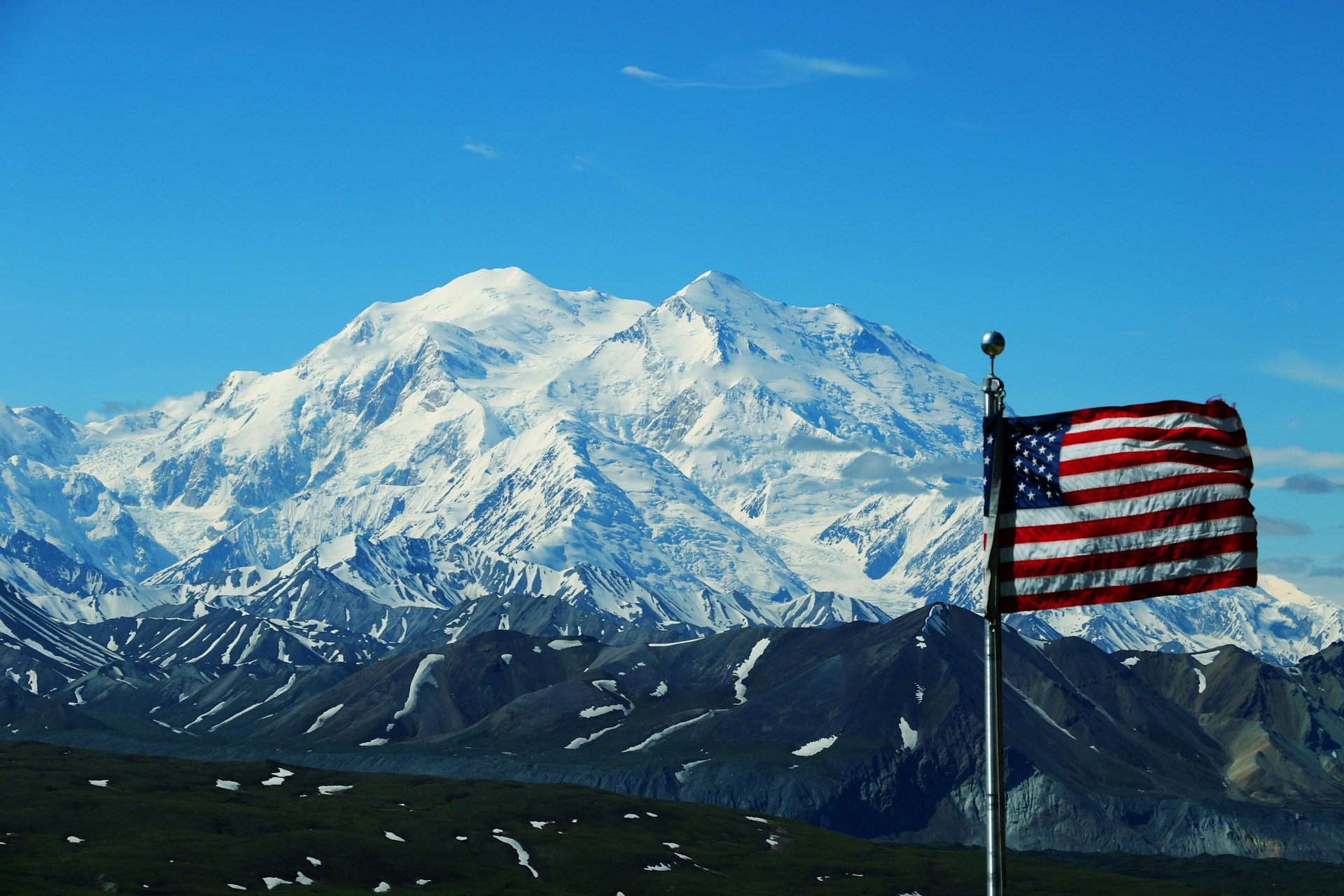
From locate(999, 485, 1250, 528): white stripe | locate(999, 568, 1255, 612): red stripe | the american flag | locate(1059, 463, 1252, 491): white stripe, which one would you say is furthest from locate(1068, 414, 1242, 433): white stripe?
locate(999, 568, 1255, 612): red stripe

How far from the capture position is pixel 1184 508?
33250 mm

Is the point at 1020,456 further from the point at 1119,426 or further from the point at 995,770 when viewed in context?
the point at 995,770

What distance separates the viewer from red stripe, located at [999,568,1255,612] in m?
32.9

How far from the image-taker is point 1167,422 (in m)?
33.4

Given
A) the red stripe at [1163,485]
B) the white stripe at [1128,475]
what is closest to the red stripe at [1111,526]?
the red stripe at [1163,485]

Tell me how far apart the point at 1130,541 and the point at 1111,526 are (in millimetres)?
484

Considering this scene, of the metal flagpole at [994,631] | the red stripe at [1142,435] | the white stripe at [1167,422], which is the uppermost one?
the white stripe at [1167,422]

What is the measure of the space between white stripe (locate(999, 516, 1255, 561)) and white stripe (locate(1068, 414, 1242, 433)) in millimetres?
1824

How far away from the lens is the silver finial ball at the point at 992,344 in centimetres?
3169

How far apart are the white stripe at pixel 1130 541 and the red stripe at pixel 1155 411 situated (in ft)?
6.79

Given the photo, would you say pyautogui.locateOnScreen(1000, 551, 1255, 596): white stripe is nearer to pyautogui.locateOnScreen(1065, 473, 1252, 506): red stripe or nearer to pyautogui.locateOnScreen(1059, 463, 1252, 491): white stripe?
pyautogui.locateOnScreen(1065, 473, 1252, 506): red stripe

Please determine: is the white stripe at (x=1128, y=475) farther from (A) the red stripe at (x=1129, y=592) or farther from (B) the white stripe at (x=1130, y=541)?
(A) the red stripe at (x=1129, y=592)

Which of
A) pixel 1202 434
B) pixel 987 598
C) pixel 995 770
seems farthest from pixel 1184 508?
pixel 995 770

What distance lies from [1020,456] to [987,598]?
Result: 3254 millimetres
